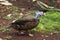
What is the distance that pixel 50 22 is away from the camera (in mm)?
6625

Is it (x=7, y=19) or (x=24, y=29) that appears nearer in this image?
(x=24, y=29)

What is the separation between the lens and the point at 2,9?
24.0ft

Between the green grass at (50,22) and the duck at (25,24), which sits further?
the green grass at (50,22)

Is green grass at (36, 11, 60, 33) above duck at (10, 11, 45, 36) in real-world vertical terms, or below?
below

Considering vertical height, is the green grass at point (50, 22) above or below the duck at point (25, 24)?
below

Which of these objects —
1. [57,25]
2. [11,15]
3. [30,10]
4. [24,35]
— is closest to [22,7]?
[30,10]

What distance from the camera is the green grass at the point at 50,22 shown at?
622cm

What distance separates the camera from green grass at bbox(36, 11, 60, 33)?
20.4 feet

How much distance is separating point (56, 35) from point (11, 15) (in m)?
1.54

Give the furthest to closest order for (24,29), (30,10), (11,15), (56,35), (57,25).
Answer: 1. (30,10)
2. (11,15)
3. (57,25)
4. (56,35)
5. (24,29)

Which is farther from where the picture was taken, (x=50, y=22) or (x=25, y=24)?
(x=50, y=22)

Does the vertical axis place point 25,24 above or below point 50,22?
above

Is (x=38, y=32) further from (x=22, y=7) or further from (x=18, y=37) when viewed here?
(x=22, y=7)

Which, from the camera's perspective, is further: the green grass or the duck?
the green grass
